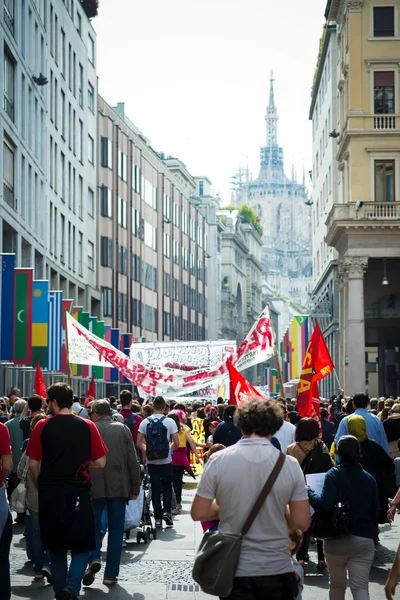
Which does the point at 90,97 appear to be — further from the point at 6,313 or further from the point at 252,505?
the point at 252,505

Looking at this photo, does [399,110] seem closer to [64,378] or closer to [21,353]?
[64,378]

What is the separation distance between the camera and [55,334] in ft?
109

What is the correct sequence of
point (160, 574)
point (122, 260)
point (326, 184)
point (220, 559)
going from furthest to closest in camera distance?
1. point (122, 260)
2. point (326, 184)
3. point (160, 574)
4. point (220, 559)

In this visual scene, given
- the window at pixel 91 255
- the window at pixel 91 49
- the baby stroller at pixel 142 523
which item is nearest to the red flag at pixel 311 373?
the baby stroller at pixel 142 523

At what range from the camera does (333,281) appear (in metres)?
57.1

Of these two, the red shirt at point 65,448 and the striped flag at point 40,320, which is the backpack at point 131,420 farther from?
the striped flag at point 40,320

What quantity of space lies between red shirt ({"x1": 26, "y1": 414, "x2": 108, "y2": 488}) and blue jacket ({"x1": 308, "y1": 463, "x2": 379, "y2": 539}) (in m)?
1.81

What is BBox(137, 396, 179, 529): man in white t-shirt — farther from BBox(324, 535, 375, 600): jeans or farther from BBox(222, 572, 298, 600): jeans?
BBox(222, 572, 298, 600): jeans

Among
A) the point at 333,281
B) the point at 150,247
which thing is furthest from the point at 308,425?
the point at 150,247

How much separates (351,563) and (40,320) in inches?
948

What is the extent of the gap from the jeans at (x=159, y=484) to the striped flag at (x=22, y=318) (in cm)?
1445

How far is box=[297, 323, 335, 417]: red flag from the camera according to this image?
17.4 meters

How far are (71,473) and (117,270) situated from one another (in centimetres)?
5677

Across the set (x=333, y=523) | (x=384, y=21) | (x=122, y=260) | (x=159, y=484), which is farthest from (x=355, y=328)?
(x=333, y=523)
